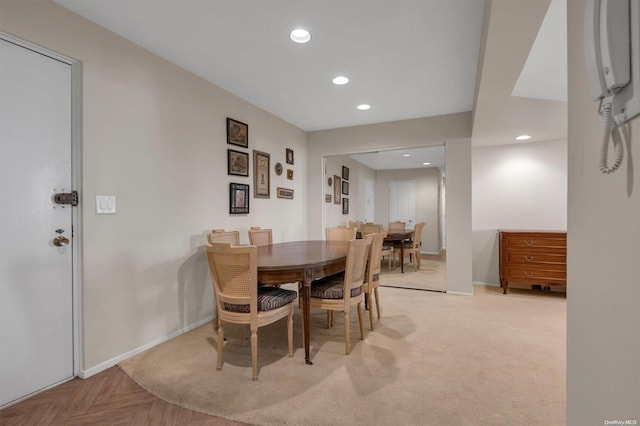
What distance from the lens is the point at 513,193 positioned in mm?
4547

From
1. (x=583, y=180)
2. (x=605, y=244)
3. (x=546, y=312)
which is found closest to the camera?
(x=605, y=244)

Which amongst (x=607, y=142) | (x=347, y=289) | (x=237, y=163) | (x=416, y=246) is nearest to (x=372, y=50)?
(x=237, y=163)

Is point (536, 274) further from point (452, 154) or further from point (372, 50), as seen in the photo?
point (372, 50)

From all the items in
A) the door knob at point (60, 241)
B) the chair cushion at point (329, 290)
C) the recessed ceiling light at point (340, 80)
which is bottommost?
the chair cushion at point (329, 290)

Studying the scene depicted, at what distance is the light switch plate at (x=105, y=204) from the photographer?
2.18m

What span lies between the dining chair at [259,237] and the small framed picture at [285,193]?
76 cm

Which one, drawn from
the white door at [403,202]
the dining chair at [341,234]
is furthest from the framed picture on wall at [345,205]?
the dining chair at [341,234]

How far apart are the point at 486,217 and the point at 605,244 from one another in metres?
4.48

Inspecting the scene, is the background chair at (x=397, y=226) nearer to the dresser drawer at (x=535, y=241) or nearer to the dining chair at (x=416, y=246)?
the dining chair at (x=416, y=246)

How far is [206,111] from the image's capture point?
3.15m

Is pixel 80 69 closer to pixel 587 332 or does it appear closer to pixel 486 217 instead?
pixel 587 332

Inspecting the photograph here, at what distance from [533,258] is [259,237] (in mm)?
3503

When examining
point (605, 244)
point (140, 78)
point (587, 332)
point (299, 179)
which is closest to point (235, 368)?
point (587, 332)

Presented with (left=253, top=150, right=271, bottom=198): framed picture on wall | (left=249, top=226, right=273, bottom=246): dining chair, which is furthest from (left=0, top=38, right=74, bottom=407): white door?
(left=253, top=150, right=271, bottom=198): framed picture on wall
